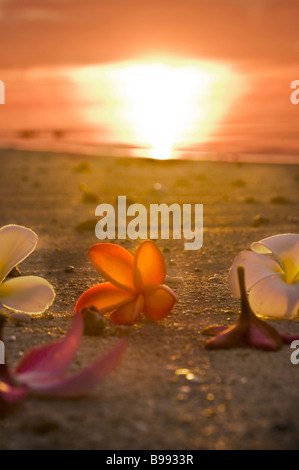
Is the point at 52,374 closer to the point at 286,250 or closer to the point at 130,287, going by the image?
the point at 130,287

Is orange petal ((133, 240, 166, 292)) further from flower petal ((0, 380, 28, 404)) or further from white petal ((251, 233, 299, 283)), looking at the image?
flower petal ((0, 380, 28, 404))

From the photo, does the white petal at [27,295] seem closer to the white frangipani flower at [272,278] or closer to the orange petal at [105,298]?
the orange petal at [105,298]

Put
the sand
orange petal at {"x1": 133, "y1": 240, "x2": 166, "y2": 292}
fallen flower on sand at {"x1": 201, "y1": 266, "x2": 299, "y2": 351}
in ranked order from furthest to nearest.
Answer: orange petal at {"x1": 133, "y1": 240, "x2": 166, "y2": 292}
fallen flower on sand at {"x1": 201, "y1": 266, "x2": 299, "y2": 351}
the sand

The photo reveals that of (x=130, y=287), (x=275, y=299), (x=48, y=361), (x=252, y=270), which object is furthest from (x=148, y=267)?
(x=48, y=361)

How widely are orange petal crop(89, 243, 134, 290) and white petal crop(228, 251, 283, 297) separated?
1.56ft

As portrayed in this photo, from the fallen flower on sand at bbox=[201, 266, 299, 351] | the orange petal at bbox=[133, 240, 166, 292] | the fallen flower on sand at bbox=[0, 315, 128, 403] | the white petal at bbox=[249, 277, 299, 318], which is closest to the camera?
the fallen flower on sand at bbox=[0, 315, 128, 403]

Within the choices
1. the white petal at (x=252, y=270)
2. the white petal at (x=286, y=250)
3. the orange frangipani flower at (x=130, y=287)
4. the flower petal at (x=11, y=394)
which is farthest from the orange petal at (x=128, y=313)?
the flower petal at (x=11, y=394)

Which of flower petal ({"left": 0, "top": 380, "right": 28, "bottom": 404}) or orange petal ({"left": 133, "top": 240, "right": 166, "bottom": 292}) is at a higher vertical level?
orange petal ({"left": 133, "top": 240, "right": 166, "bottom": 292})

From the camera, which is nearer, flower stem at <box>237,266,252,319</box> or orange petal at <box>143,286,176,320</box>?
flower stem at <box>237,266,252,319</box>

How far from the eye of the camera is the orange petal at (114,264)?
306cm

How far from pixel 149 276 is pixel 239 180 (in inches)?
257

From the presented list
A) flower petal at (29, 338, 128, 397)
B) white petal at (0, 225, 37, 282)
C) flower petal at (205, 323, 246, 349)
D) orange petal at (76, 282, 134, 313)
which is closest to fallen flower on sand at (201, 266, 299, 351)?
flower petal at (205, 323, 246, 349)

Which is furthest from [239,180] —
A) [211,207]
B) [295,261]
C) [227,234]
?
[295,261]

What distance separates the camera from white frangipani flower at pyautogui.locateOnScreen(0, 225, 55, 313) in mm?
2988
